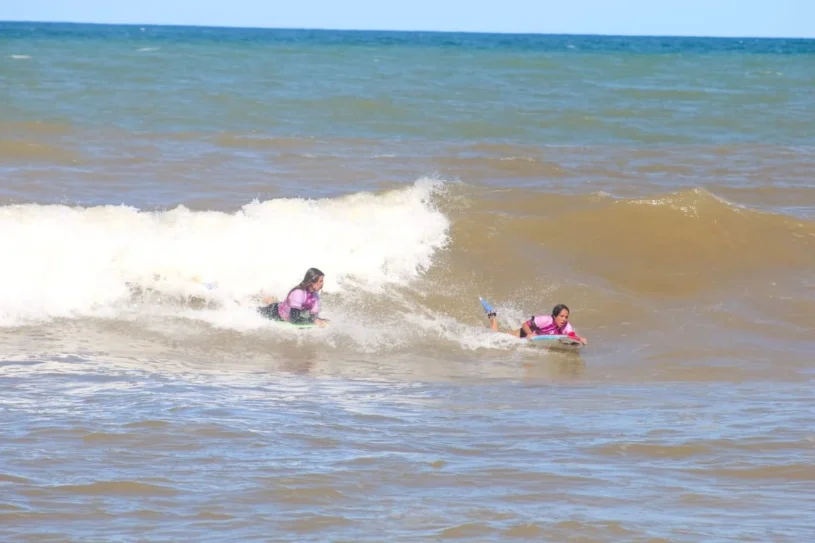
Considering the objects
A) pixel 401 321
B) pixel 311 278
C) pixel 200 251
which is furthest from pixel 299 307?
pixel 200 251

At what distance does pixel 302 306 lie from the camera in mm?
11070

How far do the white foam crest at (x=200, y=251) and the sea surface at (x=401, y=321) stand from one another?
0.05m

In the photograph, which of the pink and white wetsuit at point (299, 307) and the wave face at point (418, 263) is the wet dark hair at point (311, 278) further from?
the wave face at point (418, 263)

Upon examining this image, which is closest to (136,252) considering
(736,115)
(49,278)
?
(49,278)

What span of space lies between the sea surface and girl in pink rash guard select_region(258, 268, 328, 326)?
0.67ft

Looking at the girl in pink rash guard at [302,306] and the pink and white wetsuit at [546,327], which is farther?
the girl in pink rash guard at [302,306]

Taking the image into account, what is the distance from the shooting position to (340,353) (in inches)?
403

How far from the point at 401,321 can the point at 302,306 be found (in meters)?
1.22

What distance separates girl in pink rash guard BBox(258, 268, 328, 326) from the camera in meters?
11.0

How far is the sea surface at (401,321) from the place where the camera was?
573 cm

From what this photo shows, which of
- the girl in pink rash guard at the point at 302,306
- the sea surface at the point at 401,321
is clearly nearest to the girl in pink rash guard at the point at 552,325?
the sea surface at the point at 401,321

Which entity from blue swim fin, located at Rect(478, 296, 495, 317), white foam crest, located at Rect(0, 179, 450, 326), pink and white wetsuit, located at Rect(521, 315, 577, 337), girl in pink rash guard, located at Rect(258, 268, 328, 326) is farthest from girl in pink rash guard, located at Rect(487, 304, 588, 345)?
white foam crest, located at Rect(0, 179, 450, 326)

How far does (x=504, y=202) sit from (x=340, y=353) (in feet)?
22.7

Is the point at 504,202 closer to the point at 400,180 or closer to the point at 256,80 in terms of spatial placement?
the point at 400,180
